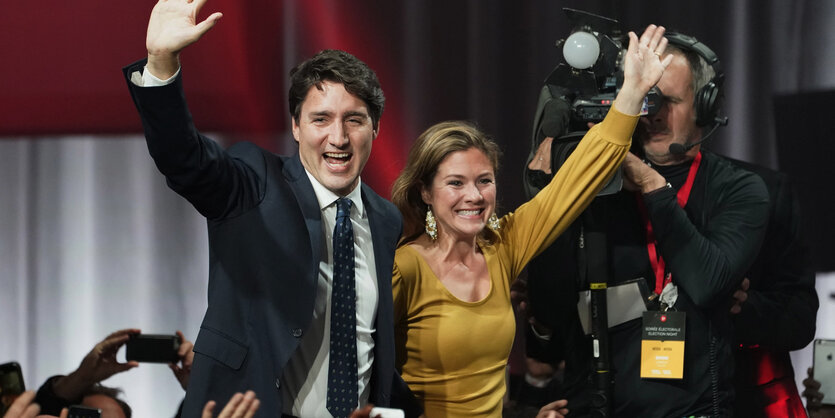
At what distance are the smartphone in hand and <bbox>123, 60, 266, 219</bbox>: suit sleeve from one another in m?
1.18

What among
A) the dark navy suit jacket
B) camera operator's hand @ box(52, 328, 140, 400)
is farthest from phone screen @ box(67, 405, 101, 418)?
the dark navy suit jacket

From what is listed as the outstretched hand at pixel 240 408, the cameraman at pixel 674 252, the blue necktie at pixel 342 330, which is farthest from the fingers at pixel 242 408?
the cameraman at pixel 674 252

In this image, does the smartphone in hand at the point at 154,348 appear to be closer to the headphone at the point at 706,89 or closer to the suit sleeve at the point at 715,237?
the suit sleeve at the point at 715,237

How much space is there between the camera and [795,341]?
2.91 metres

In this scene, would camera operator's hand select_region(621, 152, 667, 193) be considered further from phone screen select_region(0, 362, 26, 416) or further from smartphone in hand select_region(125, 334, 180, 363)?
phone screen select_region(0, 362, 26, 416)

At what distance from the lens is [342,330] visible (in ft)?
6.63

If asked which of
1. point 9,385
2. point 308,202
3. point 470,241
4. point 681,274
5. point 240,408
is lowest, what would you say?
point 9,385

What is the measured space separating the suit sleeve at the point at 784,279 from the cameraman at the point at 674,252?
9.3 inches

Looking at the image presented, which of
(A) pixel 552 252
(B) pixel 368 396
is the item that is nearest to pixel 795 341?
(A) pixel 552 252

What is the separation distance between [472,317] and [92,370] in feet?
4.06

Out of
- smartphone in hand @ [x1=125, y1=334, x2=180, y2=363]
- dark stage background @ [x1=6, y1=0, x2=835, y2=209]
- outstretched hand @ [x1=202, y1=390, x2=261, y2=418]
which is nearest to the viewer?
outstretched hand @ [x1=202, y1=390, x2=261, y2=418]

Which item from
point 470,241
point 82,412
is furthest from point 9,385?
point 470,241

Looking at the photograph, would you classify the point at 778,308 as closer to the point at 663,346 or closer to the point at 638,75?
A: the point at 663,346

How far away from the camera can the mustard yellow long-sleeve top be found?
2.31 m
